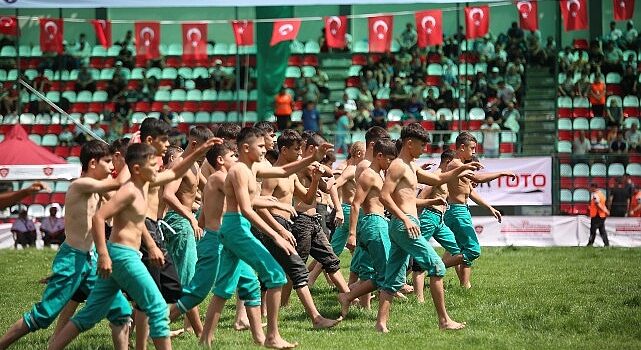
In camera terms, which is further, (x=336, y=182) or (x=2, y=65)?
(x=2, y=65)

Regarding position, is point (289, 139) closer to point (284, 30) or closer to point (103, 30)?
point (284, 30)

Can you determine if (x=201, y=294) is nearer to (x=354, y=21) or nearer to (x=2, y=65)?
(x=354, y=21)

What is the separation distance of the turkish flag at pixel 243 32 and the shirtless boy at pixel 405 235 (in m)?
17.4

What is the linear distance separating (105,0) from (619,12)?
1186 centimetres

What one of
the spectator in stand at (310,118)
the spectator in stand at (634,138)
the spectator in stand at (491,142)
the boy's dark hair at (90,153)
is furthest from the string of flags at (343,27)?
the boy's dark hair at (90,153)

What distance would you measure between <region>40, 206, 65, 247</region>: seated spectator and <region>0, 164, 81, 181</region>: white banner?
105 cm

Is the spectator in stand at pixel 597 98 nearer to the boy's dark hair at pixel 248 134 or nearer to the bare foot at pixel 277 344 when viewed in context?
the boy's dark hair at pixel 248 134

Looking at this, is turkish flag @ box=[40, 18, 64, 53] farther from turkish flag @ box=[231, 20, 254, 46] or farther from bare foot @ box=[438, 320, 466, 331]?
bare foot @ box=[438, 320, 466, 331]

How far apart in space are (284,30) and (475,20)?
14.7 feet

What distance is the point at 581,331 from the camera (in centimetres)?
1132

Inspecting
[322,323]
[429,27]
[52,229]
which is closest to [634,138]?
[429,27]

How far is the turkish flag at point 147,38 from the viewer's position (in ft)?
96.3

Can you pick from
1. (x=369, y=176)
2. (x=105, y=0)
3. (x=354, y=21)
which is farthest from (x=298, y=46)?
(x=369, y=176)

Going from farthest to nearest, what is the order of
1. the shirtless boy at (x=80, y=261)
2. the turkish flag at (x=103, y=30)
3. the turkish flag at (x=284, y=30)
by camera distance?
the turkish flag at (x=103, y=30)
the turkish flag at (x=284, y=30)
the shirtless boy at (x=80, y=261)
